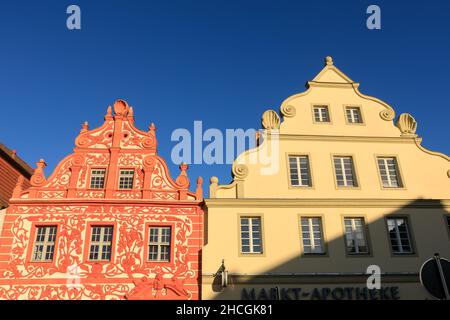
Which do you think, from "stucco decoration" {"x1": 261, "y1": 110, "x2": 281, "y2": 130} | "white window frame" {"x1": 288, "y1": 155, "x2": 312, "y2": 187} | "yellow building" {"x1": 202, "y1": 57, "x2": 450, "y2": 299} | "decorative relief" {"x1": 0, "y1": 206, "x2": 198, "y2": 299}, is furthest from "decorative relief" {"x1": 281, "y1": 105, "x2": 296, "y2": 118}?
"decorative relief" {"x1": 0, "y1": 206, "x2": 198, "y2": 299}

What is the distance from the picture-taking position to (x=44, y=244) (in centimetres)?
1644

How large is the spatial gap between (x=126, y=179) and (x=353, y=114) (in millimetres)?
11255

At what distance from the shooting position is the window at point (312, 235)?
1678 cm

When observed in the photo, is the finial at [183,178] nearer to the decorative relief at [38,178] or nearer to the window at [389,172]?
the decorative relief at [38,178]

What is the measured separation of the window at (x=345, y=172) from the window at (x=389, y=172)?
129 cm

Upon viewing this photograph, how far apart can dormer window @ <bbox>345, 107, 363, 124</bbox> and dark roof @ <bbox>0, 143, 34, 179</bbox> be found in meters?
16.8

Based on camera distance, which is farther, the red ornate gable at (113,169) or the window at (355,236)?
the red ornate gable at (113,169)

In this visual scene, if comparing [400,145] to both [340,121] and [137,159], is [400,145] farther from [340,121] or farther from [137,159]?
[137,159]

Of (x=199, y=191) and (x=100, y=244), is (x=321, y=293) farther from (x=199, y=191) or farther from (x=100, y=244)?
(x=100, y=244)

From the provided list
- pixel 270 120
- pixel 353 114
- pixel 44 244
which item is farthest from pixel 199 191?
pixel 353 114

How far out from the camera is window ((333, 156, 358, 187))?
1850 centimetres

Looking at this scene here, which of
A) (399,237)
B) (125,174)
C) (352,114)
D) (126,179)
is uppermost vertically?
(352,114)

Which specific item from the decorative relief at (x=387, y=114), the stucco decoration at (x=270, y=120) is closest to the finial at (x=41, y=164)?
the stucco decoration at (x=270, y=120)
